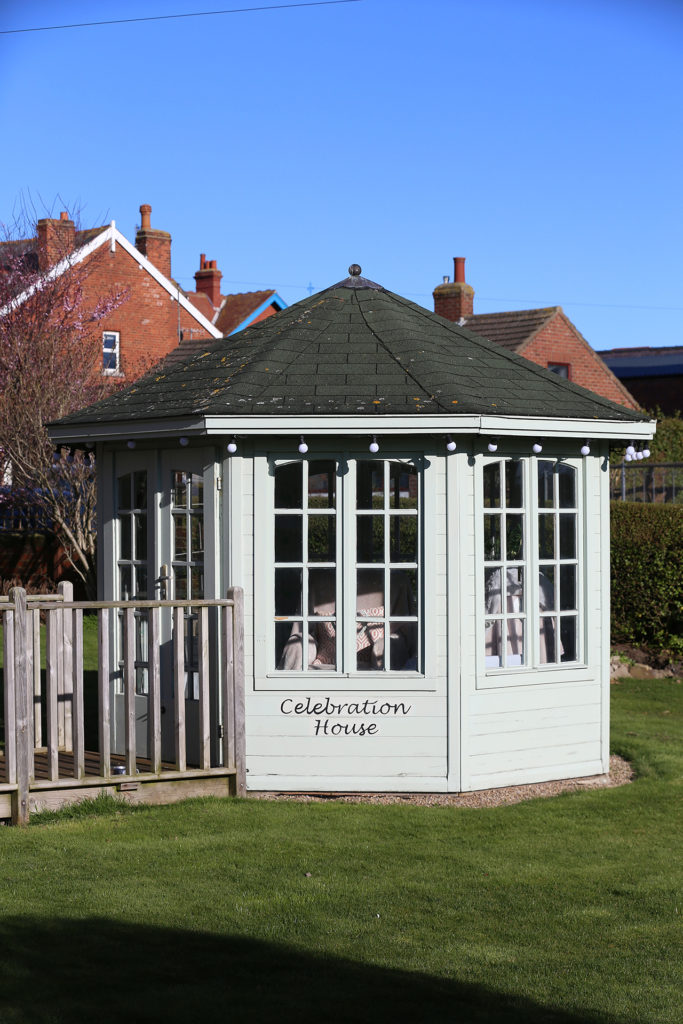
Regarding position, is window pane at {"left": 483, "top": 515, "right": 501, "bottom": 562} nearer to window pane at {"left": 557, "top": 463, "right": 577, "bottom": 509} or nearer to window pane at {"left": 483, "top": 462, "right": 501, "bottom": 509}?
window pane at {"left": 483, "top": 462, "right": 501, "bottom": 509}

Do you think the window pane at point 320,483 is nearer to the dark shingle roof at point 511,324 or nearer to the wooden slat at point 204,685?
the wooden slat at point 204,685

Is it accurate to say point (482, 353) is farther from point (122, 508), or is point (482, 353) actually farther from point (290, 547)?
point (122, 508)

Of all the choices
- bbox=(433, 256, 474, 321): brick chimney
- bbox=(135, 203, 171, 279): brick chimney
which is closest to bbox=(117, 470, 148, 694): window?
bbox=(433, 256, 474, 321): brick chimney

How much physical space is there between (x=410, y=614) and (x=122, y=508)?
2416 mm

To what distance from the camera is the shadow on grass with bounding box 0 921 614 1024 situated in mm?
4543

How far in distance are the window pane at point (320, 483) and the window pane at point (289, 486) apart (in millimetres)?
78

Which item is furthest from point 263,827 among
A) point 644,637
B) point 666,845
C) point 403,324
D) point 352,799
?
point 644,637

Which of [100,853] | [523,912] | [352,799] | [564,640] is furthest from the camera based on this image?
[564,640]

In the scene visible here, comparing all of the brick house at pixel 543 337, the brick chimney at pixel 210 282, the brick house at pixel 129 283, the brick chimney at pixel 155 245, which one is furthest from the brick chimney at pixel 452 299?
the brick chimney at pixel 210 282

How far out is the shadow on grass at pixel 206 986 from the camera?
454 centimetres

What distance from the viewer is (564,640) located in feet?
29.8

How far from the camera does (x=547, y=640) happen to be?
902 centimetres

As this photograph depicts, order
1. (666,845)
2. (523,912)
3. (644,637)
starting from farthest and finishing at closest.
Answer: (644,637) < (666,845) < (523,912)

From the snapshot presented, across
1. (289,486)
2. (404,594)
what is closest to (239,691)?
(404,594)
